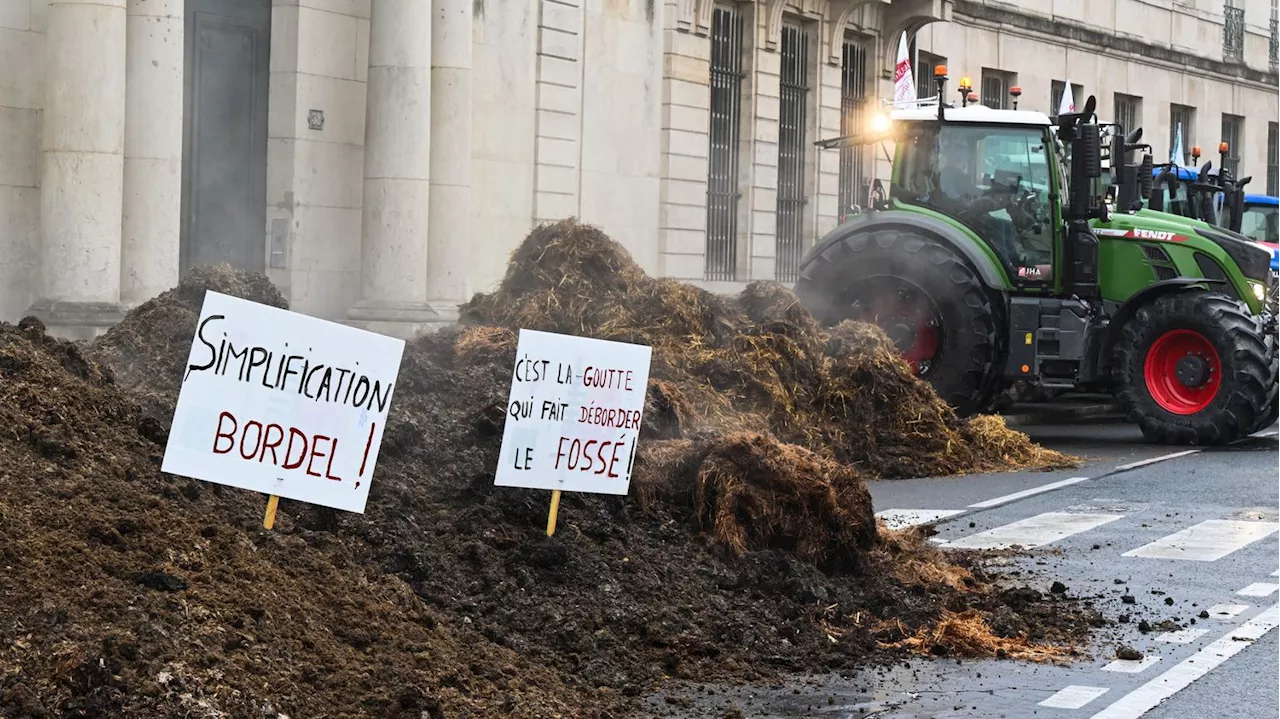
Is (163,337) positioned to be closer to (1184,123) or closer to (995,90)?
(995,90)

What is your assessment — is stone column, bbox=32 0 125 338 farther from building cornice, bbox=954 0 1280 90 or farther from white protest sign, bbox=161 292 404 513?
building cornice, bbox=954 0 1280 90

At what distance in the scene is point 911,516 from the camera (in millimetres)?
12531

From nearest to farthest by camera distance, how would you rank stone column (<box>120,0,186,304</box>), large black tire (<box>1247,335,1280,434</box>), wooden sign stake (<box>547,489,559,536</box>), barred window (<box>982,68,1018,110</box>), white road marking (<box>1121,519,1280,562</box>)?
wooden sign stake (<box>547,489,559,536</box>) → white road marking (<box>1121,519,1280,562</box>) → stone column (<box>120,0,186,304</box>) → large black tire (<box>1247,335,1280,434</box>) → barred window (<box>982,68,1018,110</box>)

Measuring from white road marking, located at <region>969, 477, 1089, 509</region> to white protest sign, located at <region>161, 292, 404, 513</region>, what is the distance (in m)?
6.81

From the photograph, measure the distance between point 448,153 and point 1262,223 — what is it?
46.0 feet

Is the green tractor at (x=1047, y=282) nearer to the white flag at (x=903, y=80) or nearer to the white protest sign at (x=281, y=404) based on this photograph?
the white flag at (x=903, y=80)

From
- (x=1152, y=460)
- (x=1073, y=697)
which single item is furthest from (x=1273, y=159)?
(x=1073, y=697)

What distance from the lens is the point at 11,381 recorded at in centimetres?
778

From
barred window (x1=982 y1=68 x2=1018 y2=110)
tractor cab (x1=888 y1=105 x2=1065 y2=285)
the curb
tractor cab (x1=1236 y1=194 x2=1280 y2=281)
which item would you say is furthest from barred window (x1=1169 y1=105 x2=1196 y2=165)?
tractor cab (x1=888 y1=105 x2=1065 y2=285)

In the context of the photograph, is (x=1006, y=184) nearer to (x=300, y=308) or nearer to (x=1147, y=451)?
(x=1147, y=451)

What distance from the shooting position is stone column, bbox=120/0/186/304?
15.9m

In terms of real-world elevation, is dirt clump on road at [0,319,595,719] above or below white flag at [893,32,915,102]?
below

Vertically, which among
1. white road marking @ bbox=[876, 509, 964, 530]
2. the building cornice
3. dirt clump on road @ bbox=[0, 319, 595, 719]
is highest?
the building cornice

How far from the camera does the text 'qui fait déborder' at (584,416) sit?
848cm
